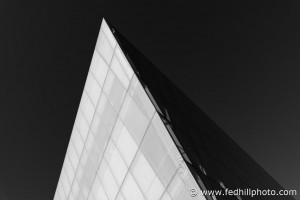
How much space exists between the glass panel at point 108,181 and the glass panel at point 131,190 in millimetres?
1197

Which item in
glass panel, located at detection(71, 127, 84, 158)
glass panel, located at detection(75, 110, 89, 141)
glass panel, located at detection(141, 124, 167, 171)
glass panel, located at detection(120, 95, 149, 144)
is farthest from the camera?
glass panel, located at detection(71, 127, 84, 158)

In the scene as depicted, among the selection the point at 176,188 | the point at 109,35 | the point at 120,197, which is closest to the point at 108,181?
the point at 120,197

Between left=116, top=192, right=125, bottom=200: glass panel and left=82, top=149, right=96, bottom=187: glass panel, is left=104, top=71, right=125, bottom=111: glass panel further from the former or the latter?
left=82, top=149, right=96, bottom=187: glass panel

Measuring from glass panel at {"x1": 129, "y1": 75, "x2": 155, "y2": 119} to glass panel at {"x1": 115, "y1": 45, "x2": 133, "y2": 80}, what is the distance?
0.57 metres

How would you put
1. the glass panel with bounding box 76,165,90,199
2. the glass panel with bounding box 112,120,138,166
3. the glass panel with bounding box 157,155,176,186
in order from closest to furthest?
the glass panel with bounding box 157,155,176,186 < the glass panel with bounding box 112,120,138,166 < the glass panel with bounding box 76,165,90,199

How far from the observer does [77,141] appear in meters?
25.0

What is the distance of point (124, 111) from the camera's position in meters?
17.3

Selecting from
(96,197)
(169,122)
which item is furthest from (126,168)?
(96,197)

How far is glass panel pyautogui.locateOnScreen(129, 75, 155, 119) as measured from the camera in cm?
1511

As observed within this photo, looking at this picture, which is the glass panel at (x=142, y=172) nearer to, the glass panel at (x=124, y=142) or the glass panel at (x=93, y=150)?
the glass panel at (x=124, y=142)

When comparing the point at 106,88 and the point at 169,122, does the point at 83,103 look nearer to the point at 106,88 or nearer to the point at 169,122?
the point at 106,88

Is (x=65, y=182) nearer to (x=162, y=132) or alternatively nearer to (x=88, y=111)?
(x=88, y=111)

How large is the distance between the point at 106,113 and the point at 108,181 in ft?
14.1

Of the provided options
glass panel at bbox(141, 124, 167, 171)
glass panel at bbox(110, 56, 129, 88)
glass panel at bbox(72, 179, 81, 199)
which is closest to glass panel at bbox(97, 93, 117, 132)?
glass panel at bbox(110, 56, 129, 88)
